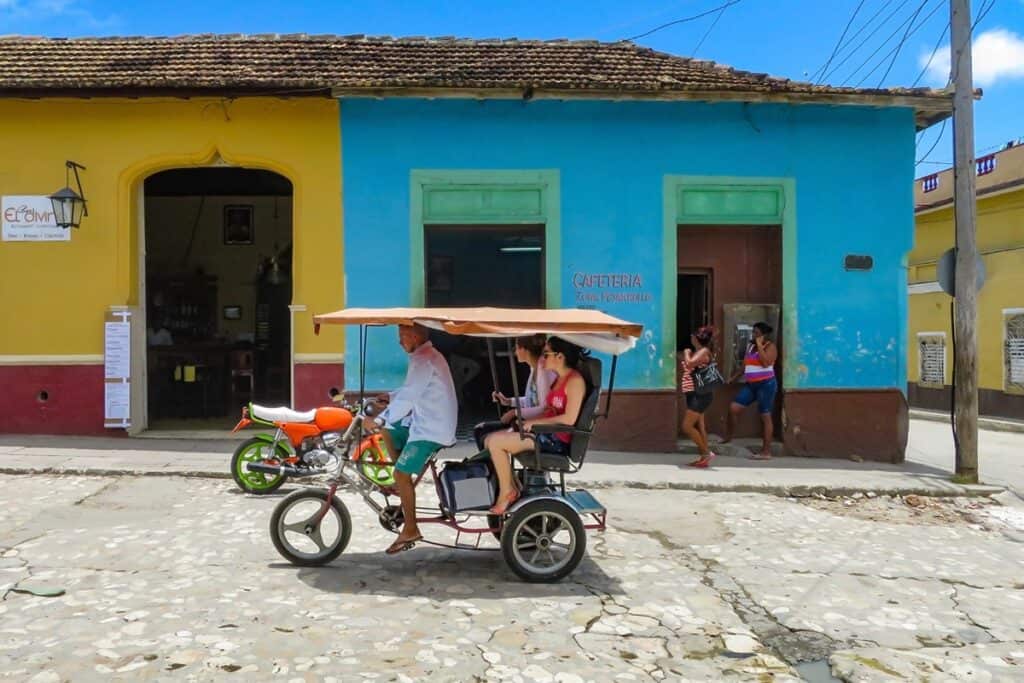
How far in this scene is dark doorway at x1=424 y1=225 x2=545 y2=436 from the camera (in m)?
13.1

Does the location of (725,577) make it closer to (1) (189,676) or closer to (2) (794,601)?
(2) (794,601)

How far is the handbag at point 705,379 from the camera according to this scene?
32.0ft

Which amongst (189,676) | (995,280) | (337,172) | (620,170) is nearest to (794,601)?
(189,676)

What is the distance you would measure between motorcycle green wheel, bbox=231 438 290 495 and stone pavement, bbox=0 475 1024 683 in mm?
507

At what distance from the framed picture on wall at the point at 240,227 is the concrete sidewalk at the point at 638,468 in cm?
662

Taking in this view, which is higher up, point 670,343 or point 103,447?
point 670,343

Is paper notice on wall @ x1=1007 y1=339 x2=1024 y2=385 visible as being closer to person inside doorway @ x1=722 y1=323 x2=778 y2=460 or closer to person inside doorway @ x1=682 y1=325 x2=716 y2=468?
person inside doorway @ x1=722 y1=323 x2=778 y2=460

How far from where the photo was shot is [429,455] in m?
5.64

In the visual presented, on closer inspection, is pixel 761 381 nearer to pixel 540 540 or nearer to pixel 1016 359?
pixel 540 540

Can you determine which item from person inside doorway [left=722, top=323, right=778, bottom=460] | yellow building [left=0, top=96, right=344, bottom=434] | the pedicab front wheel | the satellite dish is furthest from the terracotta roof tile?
the pedicab front wheel

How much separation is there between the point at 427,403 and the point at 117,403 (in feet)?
22.2

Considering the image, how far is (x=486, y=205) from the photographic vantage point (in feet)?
35.6

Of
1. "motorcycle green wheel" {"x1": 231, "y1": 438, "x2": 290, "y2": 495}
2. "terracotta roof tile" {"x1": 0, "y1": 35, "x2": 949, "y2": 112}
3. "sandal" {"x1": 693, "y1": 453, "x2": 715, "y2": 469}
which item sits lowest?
"sandal" {"x1": 693, "y1": 453, "x2": 715, "y2": 469}

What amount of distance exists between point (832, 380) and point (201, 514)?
7900 mm
